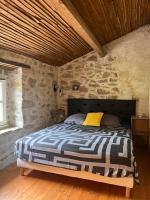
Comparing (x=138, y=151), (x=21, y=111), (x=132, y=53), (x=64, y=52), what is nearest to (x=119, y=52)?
(x=132, y=53)

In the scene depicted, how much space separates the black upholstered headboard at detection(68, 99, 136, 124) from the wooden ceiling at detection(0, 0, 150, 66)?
1284 mm

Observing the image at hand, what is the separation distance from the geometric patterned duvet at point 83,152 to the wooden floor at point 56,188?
280 millimetres

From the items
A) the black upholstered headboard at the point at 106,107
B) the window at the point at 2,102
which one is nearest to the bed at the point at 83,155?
the window at the point at 2,102

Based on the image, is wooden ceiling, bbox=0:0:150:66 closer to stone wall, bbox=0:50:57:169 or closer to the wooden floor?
stone wall, bbox=0:50:57:169

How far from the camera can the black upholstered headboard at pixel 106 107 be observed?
486 cm

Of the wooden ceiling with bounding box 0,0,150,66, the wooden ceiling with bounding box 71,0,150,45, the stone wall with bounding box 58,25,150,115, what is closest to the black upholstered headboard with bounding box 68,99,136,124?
the stone wall with bounding box 58,25,150,115

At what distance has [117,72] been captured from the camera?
16.3 feet

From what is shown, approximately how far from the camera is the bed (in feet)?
8.52

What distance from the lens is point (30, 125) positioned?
4.21m

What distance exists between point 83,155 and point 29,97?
1.96 meters

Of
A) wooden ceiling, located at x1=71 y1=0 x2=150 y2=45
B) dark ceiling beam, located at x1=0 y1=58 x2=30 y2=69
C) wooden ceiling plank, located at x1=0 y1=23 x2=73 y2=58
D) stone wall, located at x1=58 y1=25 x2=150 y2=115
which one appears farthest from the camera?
stone wall, located at x1=58 y1=25 x2=150 y2=115

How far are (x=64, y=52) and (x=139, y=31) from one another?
6.37ft

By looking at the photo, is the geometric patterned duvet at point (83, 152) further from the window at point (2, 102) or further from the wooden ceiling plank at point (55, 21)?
the wooden ceiling plank at point (55, 21)

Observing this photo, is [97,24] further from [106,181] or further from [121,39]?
[106,181]
